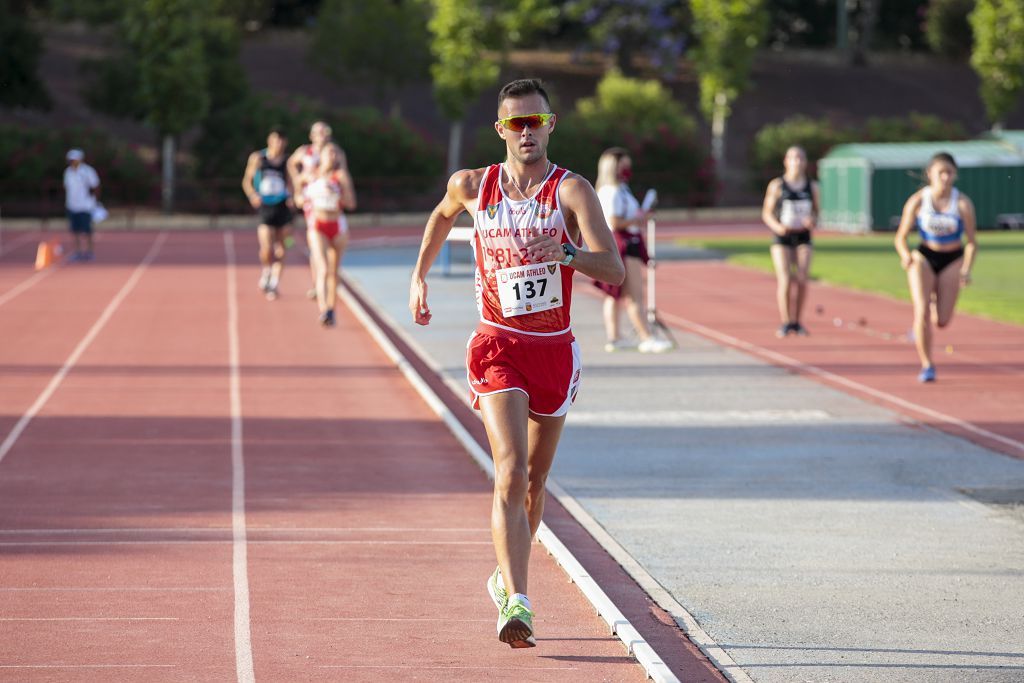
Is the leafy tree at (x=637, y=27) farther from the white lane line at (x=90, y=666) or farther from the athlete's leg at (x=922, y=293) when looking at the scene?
the white lane line at (x=90, y=666)

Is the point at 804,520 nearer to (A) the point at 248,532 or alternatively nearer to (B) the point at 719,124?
(A) the point at 248,532

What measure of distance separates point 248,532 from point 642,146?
47235 millimetres

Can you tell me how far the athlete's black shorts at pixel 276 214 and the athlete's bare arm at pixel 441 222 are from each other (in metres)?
15.7

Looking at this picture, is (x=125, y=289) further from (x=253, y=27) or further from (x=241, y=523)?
(x=253, y=27)

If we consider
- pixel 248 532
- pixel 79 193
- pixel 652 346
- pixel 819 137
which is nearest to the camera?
pixel 248 532

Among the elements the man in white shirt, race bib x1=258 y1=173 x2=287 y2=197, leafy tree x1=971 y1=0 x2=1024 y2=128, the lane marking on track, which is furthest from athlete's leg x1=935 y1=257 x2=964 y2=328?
leafy tree x1=971 y1=0 x2=1024 y2=128

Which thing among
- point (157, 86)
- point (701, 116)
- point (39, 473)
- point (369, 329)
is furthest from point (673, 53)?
point (39, 473)

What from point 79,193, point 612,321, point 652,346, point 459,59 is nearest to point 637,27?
point 459,59

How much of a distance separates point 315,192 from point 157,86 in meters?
35.7

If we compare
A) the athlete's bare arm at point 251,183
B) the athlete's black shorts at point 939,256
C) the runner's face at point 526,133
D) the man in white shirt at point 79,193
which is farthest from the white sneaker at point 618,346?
the man in white shirt at point 79,193

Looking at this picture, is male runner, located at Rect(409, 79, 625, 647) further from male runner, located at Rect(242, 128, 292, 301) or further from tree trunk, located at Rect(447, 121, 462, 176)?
tree trunk, located at Rect(447, 121, 462, 176)

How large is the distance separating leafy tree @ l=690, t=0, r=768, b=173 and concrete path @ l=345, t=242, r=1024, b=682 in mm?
44540

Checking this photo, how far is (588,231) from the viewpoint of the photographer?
6.18 meters

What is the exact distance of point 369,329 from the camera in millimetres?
19297
